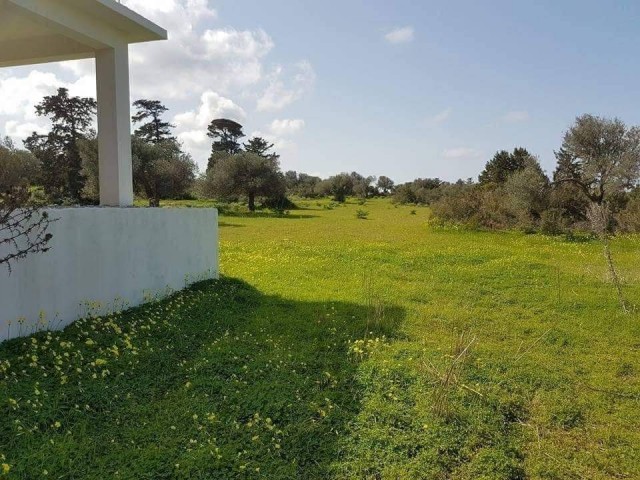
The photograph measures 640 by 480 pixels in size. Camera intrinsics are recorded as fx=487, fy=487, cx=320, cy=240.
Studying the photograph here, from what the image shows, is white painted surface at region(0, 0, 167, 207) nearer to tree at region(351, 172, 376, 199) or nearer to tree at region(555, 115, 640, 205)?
tree at region(555, 115, 640, 205)

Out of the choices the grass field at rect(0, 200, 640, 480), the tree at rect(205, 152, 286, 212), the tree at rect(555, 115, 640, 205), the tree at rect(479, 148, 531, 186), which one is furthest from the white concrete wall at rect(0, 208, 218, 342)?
the tree at rect(479, 148, 531, 186)

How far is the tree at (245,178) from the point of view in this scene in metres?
32.7

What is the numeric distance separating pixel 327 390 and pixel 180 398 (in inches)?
51.9

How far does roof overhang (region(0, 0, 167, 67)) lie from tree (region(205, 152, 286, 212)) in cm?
2434

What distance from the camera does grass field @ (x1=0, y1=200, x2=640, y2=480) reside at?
345cm

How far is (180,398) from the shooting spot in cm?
424

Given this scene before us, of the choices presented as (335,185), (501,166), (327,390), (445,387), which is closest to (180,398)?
(327,390)

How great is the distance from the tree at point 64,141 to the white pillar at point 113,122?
20.6 m

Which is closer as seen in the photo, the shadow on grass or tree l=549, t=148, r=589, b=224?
the shadow on grass

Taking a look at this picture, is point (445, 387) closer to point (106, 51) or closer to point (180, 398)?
point (180, 398)

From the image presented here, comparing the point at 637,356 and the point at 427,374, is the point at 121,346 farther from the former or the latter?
the point at 637,356

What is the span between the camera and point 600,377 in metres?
5.05

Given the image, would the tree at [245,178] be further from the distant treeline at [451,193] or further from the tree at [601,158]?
the tree at [601,158]

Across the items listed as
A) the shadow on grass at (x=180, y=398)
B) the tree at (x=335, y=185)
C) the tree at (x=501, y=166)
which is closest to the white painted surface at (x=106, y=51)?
the shadow on grass at (x=180, y=398)
